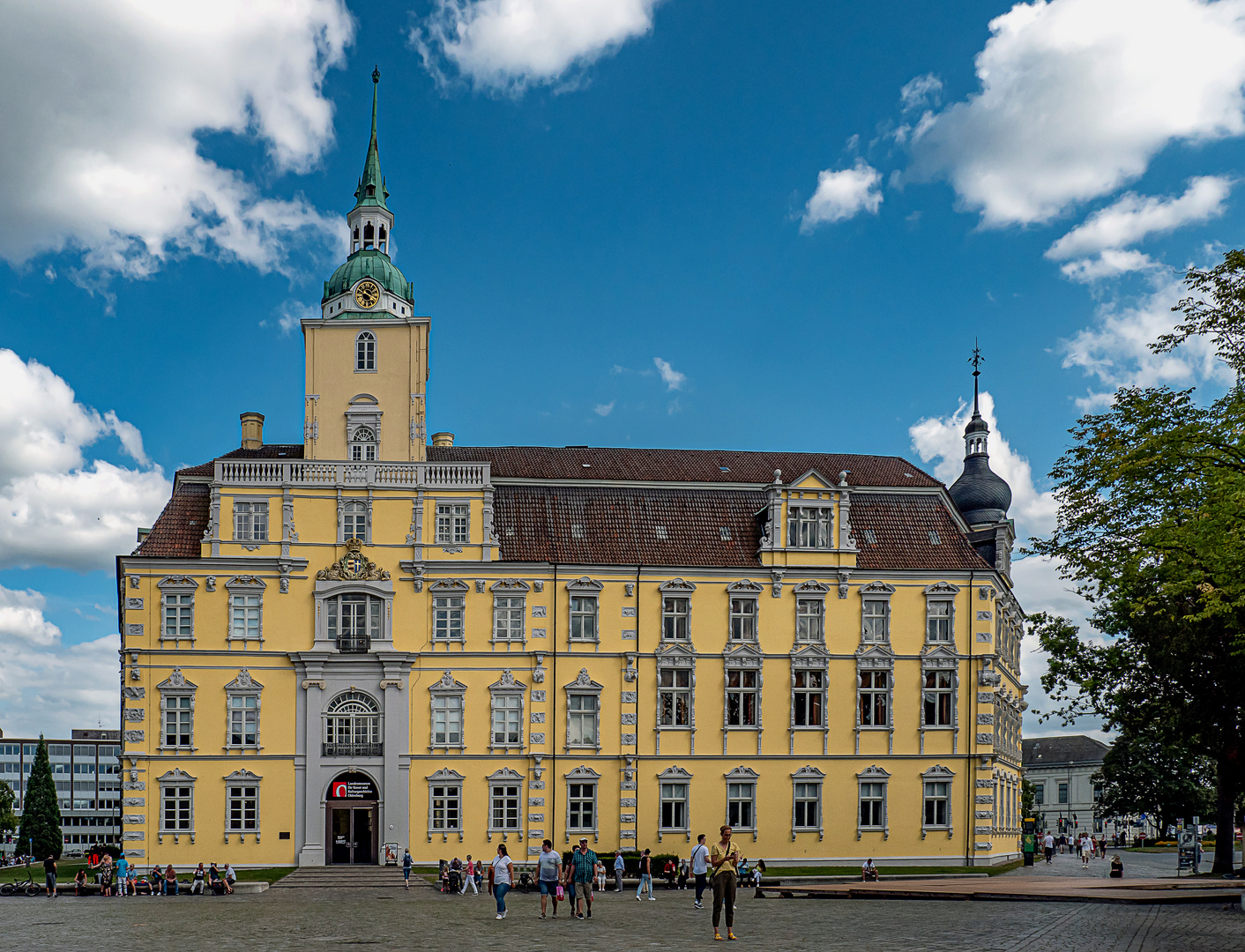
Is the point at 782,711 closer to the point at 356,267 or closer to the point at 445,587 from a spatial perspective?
the point at 445,587

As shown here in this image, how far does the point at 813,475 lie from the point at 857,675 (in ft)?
30.3

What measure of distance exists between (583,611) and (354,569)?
1023 cm

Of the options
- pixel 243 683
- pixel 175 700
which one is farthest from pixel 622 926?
pixel 175 700

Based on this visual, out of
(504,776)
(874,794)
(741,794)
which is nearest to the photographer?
(504,776)

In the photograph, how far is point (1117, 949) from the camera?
25.0 metres

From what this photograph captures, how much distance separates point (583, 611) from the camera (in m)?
56.2

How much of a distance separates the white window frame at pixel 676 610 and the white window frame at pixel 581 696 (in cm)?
376

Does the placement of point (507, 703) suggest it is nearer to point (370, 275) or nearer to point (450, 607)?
point (450, 607)

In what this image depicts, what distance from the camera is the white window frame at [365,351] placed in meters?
58.4

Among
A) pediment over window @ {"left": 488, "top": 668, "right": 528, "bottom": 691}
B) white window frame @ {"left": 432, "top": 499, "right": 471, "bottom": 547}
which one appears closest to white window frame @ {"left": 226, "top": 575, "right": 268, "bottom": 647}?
white window frame @ {"left": 432, "top": 499, "right": 471, "bottom": 547}

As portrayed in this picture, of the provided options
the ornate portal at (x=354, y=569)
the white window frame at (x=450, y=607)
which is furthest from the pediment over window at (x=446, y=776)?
the ornate portal at (x=354, y=569)

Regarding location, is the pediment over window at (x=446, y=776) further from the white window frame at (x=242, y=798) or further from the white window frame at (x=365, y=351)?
the white window frame at (x=365, y=351)

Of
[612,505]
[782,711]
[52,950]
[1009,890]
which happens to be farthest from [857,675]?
[52,950]

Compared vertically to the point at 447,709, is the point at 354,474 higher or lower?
higher
